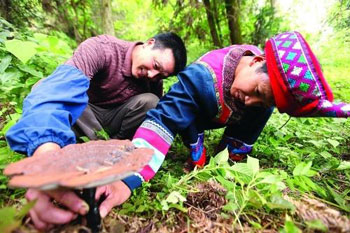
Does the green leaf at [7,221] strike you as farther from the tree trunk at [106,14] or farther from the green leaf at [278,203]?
the tree trunk at [106,14]

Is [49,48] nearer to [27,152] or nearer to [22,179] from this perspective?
[27,152]

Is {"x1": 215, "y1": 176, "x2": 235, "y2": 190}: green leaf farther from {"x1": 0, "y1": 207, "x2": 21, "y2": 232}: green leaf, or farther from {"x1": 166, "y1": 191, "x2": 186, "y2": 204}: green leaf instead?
{"x1": 0, "y1": 207, "x2": 21, "y2": 232}: green leaf

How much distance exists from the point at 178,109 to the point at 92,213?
1.07 meters

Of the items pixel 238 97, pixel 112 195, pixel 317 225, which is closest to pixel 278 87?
pixel 238 97

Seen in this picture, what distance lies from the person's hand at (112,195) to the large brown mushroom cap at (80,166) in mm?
243

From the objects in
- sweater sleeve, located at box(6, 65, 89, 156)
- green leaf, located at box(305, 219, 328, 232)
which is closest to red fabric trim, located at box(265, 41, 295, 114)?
→ green leaf, located at box(305, 219, 328, 232)

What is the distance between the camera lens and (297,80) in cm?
159

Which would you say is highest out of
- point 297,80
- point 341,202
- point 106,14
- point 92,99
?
point 106,14

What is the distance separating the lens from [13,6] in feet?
12.1

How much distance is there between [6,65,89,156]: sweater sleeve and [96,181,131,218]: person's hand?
292 mm

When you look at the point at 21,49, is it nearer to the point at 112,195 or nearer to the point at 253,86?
the point at 112,195

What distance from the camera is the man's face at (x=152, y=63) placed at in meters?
2.37

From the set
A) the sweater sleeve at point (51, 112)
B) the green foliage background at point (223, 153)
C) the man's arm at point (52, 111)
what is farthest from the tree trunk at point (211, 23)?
the sweater sleeve at point (51, 112)

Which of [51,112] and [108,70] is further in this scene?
[108,70]
